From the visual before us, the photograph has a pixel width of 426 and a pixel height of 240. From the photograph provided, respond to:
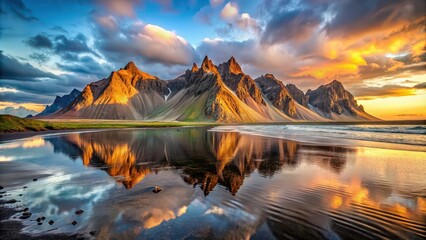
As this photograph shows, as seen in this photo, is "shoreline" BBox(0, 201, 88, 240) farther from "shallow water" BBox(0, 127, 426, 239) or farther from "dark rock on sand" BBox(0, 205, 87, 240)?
"shallow water" BBox(0, 127, 426, 239)

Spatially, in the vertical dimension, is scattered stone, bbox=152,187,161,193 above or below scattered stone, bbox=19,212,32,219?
below

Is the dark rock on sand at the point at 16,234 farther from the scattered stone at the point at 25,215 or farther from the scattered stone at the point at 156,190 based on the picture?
the scattered stone at the point at 156,190

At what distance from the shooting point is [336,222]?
8.74 metres

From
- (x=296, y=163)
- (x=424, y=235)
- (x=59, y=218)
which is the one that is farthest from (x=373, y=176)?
(x=59, y=218)

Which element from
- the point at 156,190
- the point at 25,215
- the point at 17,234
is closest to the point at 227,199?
the point at 156,190

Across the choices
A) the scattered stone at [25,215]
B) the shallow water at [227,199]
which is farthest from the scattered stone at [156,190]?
the scattered stone at [25,215]

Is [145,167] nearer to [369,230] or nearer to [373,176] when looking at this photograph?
[369,230]

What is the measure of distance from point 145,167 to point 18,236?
12377 mm

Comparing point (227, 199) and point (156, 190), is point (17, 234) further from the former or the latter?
point (227, 199)

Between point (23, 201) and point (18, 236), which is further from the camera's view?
point (23, 201)

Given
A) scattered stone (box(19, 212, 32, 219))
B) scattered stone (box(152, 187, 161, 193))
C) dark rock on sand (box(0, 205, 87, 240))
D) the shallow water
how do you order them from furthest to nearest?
scattered stone (box(152, 187, 161, 193)) → scattered stone (box(19, 212, 32, 219)) → the shallow water → dark rock on sand (box(0, 205, 87, 240))

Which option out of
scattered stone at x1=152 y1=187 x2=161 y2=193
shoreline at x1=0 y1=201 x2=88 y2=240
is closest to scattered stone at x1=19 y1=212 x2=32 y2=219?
shoreline at x1=0 y1=201 x2=88 y2=240

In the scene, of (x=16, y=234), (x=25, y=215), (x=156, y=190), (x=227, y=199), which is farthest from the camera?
(x=156, y=190)

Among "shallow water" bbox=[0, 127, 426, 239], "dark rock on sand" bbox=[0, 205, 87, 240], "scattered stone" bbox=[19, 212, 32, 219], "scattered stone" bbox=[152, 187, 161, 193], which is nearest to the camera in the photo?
"dark rock on sand" bbox=[0, 205, 87, 240]
